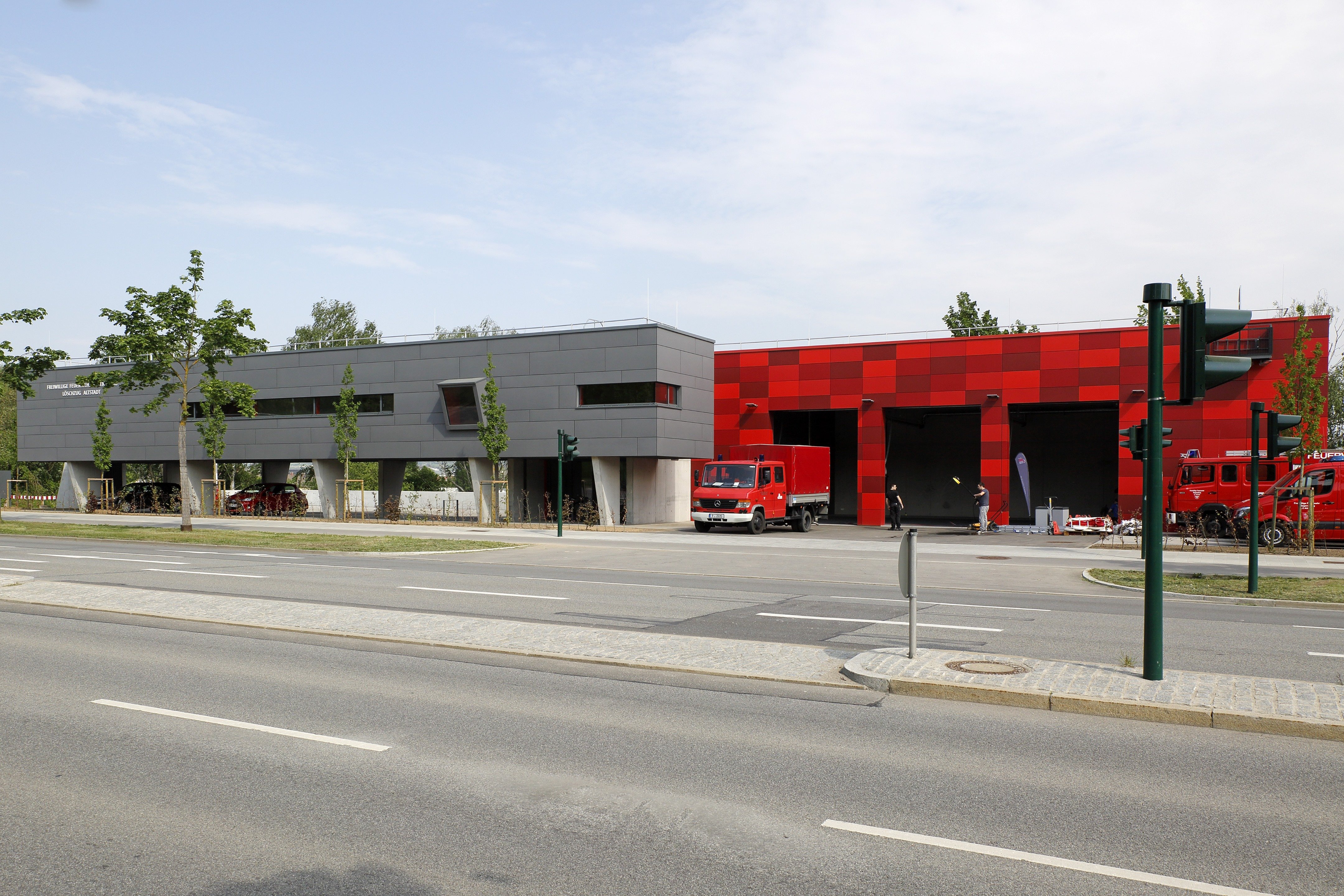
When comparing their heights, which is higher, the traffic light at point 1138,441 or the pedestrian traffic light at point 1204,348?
the pedestrian traffic light at point 1204,348

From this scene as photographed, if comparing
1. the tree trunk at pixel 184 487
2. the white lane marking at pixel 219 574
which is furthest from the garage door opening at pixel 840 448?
the white lane marking at pixel 219 574

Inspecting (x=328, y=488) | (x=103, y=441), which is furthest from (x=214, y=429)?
(x=103, y=441)

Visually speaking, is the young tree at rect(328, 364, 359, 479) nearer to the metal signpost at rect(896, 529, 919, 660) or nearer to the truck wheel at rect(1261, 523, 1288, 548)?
the truck wheel at rect(1261, 523, 1288, 548)

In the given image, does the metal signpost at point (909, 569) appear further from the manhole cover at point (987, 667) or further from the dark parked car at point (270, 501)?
the dark parked car at point (270, 501)

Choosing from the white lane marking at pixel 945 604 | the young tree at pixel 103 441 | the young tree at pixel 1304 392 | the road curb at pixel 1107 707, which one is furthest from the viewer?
the young tree at pixel 103 441

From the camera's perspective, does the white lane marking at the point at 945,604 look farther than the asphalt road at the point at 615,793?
Yes

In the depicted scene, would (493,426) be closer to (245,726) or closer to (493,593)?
(493,593)

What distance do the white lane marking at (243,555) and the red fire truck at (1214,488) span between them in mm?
25371

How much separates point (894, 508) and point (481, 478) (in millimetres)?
17816

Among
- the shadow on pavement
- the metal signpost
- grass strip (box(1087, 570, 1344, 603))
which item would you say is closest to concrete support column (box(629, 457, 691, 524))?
grass strip (box(1087, 570, 1344, 603))

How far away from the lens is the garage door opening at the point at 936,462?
51031 mm

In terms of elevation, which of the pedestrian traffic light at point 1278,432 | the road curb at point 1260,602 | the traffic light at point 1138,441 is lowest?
the road curb at point 1260,602

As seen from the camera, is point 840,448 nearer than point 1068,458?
No

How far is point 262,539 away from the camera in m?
29.2
